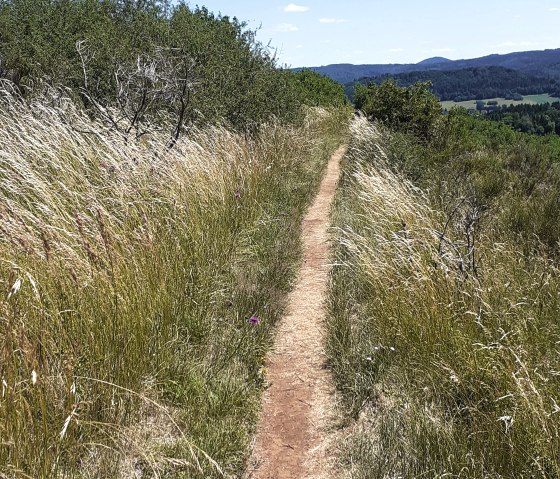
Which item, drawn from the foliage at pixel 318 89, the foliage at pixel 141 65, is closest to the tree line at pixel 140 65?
the foliage at pixel 141 65

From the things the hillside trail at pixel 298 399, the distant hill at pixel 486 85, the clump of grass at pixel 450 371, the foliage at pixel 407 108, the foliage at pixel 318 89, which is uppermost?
the distant hill at pixel 486 85

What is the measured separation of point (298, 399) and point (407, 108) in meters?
11.4

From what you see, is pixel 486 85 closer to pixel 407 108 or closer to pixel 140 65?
pixel 407 108

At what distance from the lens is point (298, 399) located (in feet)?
10.3

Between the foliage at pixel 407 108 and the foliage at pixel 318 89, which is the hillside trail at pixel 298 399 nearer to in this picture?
the foliage at pixel 407 108

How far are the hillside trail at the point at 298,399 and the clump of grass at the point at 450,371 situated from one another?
15 centimetres

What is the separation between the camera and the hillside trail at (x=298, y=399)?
2572 mm

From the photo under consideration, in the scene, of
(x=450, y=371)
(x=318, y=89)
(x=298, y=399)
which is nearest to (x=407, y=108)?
(x=298, y=399)

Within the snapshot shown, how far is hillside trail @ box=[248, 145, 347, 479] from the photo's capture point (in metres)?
→ 2.57

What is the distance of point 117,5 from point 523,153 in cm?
1147

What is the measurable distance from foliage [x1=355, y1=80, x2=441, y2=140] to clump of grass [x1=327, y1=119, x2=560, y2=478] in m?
9.41

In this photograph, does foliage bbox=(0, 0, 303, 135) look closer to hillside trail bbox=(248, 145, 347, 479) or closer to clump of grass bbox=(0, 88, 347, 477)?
clump of grass bbox=(0, 88, 347, 477)

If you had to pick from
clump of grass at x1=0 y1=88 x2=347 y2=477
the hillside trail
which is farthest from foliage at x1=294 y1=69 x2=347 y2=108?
the hillside trail

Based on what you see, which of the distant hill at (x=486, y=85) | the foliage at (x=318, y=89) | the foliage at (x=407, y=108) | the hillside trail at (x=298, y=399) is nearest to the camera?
the hillside trail at (x=298, y=399)
